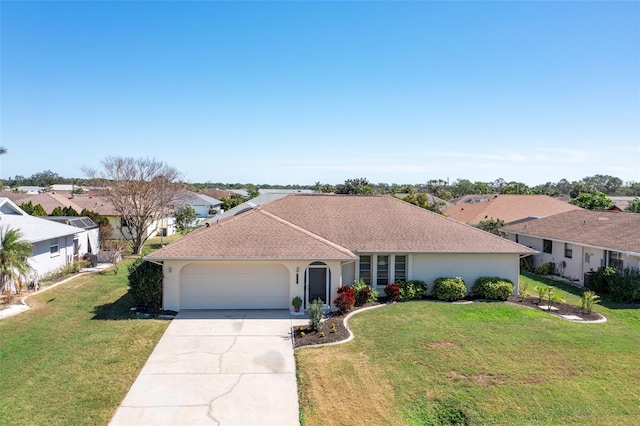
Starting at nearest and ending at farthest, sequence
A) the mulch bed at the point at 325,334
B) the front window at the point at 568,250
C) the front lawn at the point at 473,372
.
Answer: the front lawn at the point at 473,372 → the mulch bed at the point at 325,334 → the front window at the point at 568,250

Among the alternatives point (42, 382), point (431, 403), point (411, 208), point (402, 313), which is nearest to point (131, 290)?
point (42, 382)

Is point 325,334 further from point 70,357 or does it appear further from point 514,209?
point 514,209

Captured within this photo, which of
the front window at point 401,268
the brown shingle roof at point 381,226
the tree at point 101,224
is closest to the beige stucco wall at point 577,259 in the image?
the brown shingle roof at point 381,226

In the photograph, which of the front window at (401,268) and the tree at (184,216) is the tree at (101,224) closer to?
the tree at (184,216)

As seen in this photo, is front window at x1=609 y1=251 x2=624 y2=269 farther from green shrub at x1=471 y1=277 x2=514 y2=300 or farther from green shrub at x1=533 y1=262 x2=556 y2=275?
green shrub at x1=471 y1=277 x2=514 y2=300

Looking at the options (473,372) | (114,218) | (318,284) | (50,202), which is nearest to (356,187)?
(114,218)

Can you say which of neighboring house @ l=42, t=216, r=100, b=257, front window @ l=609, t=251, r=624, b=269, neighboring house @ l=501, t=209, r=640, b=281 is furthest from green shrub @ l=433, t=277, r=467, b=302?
neighboring house @ l=42, t=216, r=100, b=257

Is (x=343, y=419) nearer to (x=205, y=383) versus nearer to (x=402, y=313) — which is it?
(x=205, y=383)
